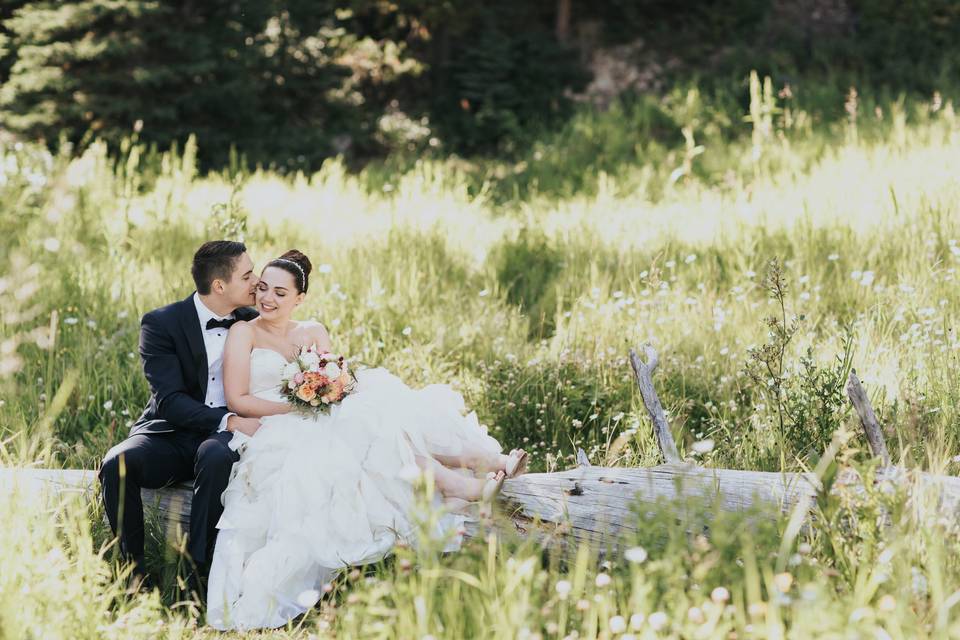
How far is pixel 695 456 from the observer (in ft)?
13.9

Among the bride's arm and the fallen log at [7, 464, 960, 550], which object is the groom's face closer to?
the bride's arm

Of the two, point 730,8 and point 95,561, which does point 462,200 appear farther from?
point 730,8

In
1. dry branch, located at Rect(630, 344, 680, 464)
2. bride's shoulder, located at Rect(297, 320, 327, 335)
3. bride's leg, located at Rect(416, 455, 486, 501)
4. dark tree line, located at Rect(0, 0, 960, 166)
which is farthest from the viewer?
dark tree line, located at Rect(0, 0, 960, 166)

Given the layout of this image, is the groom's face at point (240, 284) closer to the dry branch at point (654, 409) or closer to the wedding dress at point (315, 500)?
the wedding dress at point (315, 500)

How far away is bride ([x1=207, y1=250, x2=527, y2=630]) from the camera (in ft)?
11.8

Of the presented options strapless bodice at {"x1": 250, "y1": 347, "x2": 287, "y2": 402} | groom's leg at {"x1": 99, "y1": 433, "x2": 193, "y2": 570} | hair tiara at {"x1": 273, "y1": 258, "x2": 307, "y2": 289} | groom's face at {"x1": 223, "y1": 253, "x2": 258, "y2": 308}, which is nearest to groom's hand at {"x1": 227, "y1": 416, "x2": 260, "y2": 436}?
strapless bodice at {"x1": 250, "y1": 347, "x2": 287, "y2": 402}

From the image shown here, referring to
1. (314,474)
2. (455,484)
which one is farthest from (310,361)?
(455,484)

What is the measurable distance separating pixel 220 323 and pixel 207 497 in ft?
2.93

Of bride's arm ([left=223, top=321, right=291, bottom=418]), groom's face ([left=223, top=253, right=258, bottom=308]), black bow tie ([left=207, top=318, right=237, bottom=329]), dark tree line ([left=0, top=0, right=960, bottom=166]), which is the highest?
dark tree line ([left=0, top=0, right=960, bottom=166])

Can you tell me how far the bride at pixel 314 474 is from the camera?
11.8 ft

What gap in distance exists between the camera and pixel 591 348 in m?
5.50

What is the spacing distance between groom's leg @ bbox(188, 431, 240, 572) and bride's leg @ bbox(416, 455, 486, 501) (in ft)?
2.86

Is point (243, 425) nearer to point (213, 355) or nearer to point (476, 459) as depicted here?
point (213, 355)

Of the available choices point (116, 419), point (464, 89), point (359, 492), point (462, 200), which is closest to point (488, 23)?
point (464, 89)
